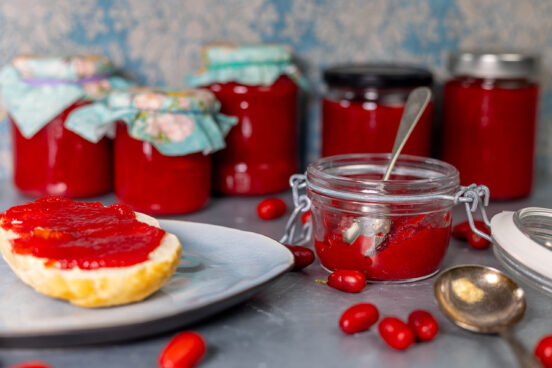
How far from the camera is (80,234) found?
0.91 meters

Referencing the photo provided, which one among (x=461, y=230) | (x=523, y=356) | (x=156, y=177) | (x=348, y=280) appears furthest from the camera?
(x=156, y=177)

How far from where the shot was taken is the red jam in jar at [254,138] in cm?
153

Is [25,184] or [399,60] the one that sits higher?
[399,60]

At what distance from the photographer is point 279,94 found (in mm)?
1558

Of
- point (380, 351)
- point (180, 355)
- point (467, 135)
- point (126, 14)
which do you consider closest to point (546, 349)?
point (380, 351)

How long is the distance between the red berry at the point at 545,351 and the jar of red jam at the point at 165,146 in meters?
0.76

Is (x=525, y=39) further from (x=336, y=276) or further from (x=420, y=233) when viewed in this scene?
(x=336, y=276)

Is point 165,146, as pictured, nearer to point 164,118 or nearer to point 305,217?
Result: point 164,118

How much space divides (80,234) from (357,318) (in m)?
0.39

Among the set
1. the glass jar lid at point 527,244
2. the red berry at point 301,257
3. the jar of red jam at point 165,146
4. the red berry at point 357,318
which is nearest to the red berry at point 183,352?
the red berry at point 357,318

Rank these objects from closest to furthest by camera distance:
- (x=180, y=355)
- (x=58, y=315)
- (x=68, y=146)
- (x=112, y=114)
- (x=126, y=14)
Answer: (x=180, y=355) → (x=58, y=315) → (x=112, y=114) → (x=68, y=146) → (x=126, y=14)

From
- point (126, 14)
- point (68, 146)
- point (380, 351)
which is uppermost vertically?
point (126, 14)

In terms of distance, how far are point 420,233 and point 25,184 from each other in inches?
36.8

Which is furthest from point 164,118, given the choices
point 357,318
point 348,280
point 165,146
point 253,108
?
point 357,318
